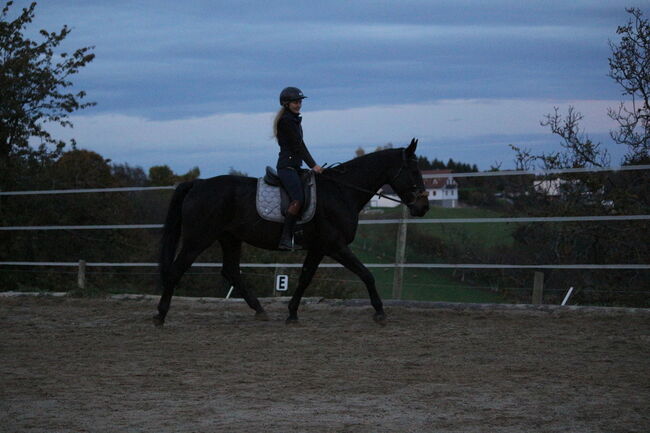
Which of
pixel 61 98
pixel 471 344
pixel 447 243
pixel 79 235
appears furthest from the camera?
pixel 61 98

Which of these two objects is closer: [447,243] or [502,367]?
[502,367]

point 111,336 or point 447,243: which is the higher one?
point 447,243

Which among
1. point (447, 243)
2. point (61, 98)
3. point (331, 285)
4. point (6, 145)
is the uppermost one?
point (61, 98)

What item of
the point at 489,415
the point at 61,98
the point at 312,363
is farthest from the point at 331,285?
the point at 489,415

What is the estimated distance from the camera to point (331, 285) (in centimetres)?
2127

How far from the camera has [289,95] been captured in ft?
26.8

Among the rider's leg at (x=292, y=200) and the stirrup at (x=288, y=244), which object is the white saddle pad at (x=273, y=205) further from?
the stirrup at (x=288, y=244)

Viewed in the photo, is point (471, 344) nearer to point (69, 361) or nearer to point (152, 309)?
point (69, 361)

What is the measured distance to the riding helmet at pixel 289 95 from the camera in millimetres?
8172

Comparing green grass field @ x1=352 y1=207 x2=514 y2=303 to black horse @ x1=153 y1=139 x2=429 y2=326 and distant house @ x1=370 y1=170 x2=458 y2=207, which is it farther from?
black horse @ x1=153 y1=139 x2=429 y2=326

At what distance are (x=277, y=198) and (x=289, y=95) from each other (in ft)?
3.67

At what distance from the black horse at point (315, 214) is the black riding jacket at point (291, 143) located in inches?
16.4

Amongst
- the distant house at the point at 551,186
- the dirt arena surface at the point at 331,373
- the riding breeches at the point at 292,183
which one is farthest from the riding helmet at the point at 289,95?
the distant house at the point at 551,186

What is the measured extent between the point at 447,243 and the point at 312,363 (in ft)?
36.1
